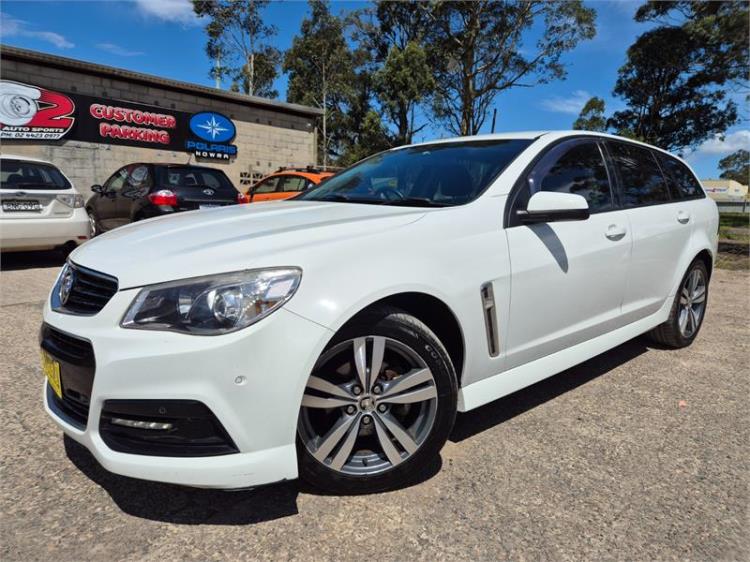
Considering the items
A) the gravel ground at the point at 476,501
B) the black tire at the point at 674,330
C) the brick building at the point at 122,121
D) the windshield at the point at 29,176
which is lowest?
the gravel ground at the point at 476,501

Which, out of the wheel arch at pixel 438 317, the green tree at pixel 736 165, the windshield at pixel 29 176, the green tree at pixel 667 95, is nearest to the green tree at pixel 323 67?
the green tree at pixel 667 95

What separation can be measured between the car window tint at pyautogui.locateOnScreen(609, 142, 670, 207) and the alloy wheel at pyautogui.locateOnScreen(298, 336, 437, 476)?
203 centimetres

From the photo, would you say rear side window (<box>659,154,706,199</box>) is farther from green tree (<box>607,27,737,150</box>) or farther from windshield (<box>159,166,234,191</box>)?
green tree (<box>607,27,737,150</box>)

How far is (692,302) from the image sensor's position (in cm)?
406

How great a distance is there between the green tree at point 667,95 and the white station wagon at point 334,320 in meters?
18.9

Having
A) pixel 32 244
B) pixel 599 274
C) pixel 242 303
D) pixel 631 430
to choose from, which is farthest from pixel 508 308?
pixel 32 244

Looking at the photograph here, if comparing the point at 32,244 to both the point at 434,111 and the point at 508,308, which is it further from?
the point at 434,111

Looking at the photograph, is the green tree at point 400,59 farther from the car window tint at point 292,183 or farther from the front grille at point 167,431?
the front grille at point 167,431

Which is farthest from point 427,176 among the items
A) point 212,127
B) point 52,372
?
point 212,127

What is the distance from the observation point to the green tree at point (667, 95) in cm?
1808

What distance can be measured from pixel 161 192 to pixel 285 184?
3.79 meters

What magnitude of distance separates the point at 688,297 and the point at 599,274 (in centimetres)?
164

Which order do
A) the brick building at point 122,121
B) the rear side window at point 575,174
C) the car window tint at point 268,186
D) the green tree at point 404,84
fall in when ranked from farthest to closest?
1. the green tree at point 404,84
2. the brick building at point 122,121
3. the car window tint at point 268,186
4. the rear side window at point 575,174

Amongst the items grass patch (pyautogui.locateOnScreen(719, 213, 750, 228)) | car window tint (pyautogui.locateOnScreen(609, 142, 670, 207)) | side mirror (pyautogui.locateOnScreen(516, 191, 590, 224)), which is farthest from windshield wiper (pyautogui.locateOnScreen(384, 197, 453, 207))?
grass patch (pyautogui.locateOnScreen(719, 213, 750, 228))
